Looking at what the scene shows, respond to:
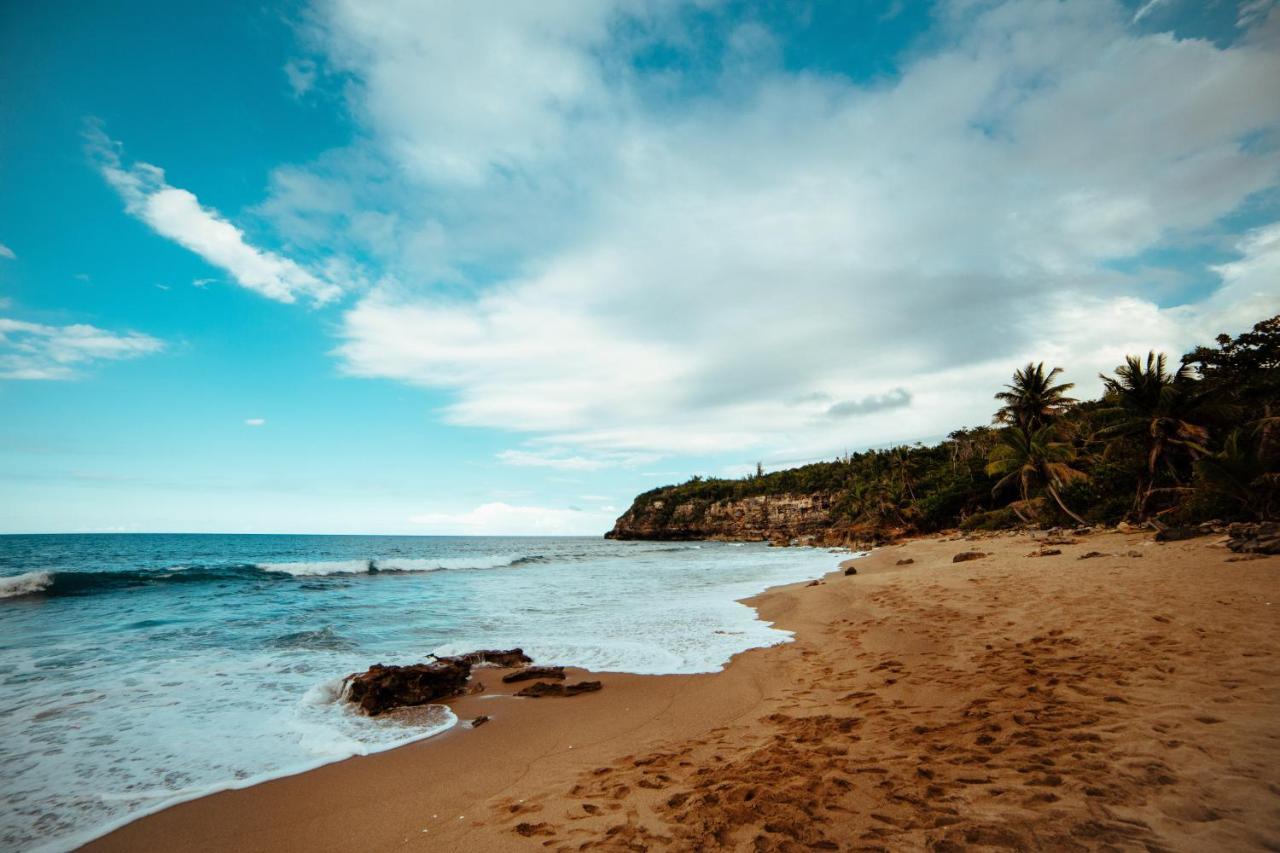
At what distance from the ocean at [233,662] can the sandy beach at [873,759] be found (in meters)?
0.73

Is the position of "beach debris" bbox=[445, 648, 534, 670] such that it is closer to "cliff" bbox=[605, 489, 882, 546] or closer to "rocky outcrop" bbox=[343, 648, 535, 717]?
"rocky outcrop" bbox=[343, 648, 535, 717]

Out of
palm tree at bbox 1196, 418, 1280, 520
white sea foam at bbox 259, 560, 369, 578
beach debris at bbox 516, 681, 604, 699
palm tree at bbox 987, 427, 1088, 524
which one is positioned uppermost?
palm tree at bbox 987, 427, 1088, 524

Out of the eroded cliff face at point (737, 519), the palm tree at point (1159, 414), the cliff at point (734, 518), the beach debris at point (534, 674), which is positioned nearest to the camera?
the beach debris at point (534, 674)

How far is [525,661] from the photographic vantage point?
30.1 ft

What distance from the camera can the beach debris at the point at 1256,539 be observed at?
1063cm

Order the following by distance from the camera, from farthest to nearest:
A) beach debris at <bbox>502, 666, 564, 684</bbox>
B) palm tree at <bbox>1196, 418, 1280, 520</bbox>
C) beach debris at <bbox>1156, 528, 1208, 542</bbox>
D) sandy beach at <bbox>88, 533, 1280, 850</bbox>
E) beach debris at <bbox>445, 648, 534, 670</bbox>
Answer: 1. palm tree at <bbox>1196, 418, 1280, 520</bbox>
2. beach debris at <bbox>1156, 528, 1208, 542</bbox>
3. beach debris at <bbox>445, 648, 534, 670</bbox>
4. beach debris at <bbox>502, 666, 564, 684</bbox>
5. sandy beach at <bbox>88, 533, 1280, 850</bbox>

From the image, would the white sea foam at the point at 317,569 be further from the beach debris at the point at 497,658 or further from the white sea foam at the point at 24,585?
the beach debris at the point at 497,658

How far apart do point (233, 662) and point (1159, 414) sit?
1213 inches

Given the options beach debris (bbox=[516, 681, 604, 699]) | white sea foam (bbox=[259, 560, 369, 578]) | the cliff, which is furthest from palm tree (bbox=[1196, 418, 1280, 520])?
white sea foam (bbox=[259, 560, 369, 578])

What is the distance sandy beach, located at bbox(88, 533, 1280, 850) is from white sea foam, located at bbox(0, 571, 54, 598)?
87.1 ft

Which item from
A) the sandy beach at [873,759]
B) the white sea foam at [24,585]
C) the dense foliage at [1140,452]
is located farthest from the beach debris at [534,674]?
the white sea foam at [24,585]

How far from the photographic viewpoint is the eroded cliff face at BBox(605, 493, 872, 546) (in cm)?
7606

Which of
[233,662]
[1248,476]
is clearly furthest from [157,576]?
[1248,476]

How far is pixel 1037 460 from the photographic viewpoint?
94.4ft
